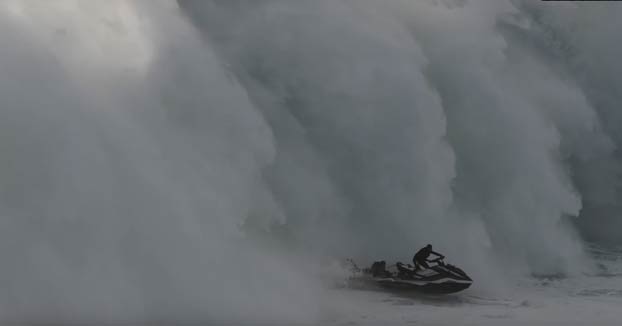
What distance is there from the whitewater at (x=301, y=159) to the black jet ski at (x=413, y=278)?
0.19 m

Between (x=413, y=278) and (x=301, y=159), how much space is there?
10.00ft

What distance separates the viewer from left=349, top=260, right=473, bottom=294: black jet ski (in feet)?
45.2

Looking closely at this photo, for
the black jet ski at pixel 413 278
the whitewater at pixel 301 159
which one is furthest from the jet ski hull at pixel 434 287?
the whitewater at pixel 301 159

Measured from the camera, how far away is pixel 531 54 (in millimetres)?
21156

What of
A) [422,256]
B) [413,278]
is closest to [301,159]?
[422,256]

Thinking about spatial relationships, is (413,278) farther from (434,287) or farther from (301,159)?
(301,159)

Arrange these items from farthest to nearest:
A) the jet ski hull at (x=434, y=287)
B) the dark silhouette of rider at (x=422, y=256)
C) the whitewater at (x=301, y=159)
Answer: the dark silhouette of rider at (x=422, y=256) → the jet ski hull at (x=434, y=287) → the whitewater at (x=301, y=159)

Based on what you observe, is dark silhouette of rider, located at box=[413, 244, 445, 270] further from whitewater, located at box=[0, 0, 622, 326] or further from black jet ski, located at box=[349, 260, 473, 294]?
whitewater, located at box=[0, 0, 622, 326]

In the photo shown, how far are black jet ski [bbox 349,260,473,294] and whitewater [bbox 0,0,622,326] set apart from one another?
186 millimetres

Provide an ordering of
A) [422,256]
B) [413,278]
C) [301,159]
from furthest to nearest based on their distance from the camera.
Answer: [301,159] < [422,256] < [413,278]

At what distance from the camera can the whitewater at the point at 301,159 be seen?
36.7ft

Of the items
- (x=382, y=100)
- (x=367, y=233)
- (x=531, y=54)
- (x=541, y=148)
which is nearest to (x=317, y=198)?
→ (x=367, y=233)

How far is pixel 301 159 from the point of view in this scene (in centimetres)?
1590

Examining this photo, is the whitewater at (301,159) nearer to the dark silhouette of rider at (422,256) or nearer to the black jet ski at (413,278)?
the black jet ski at (413,278)
